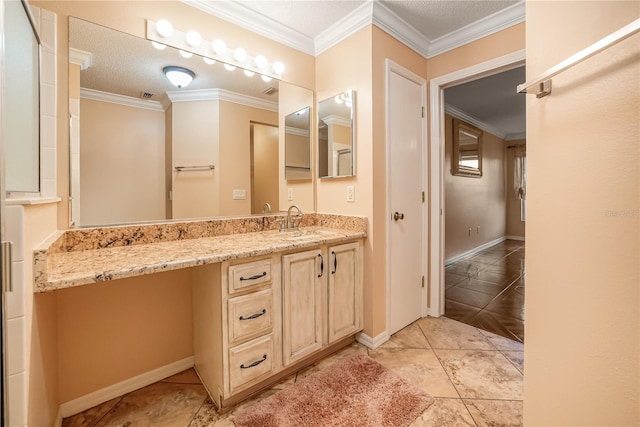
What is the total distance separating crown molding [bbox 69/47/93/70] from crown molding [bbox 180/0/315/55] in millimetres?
675

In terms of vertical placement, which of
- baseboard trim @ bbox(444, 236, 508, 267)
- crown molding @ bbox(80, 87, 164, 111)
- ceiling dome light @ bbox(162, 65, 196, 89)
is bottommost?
baseboard trim @ bbox(444, 236, 508, 267)

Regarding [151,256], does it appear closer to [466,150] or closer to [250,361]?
[250,361]

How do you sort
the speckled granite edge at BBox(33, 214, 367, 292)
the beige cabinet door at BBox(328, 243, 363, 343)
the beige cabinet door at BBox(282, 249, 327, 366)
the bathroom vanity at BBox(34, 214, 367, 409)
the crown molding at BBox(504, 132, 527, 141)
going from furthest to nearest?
the crown molding at BBox(504, 132, 527, 141) < the beige cabinet door at BBox(328, 243, 363, 343) < the beige cabinet door at BBox(282, 249, 327, 366) < the bathroom vanity at BBox(34, 214, 367, 409) < the speckled granite edge at BBox(33, 214, 367, 292)

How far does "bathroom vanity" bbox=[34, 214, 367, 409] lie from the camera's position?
126 centimetres

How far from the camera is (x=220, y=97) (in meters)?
1.91

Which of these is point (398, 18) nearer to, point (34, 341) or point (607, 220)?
point (607, 220)

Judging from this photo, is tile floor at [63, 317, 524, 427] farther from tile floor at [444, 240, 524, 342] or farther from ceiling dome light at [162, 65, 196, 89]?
ceiling dome light at [162, 65, 196, 89]

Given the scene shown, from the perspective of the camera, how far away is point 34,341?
89 centimetres

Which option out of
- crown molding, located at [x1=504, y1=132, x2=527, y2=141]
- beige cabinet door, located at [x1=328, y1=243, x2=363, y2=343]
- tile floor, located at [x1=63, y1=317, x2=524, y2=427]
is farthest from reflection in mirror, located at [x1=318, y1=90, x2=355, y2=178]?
crown molding, located at [x1=504, y1=132, x2=527, y2=141]

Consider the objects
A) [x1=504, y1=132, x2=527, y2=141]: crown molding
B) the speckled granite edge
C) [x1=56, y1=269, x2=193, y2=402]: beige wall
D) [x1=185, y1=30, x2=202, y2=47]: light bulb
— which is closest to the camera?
the speckled granite edge

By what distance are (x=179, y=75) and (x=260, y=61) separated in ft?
1.93

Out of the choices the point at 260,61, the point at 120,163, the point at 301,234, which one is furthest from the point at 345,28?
the point at 120,163

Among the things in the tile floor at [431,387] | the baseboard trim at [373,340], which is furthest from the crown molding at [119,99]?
the baseboard trim at [373,340]

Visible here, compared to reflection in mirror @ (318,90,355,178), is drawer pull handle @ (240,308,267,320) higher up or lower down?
lower down
